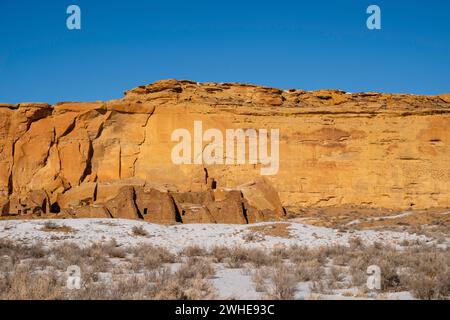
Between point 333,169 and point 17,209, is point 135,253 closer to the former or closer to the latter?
point 17,209

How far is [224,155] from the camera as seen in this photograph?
1134 inches

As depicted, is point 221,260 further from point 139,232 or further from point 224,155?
point 224,155

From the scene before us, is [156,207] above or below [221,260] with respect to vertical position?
above

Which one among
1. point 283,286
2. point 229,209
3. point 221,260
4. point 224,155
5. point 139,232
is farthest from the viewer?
point 224,155

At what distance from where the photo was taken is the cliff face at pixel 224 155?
28.2m

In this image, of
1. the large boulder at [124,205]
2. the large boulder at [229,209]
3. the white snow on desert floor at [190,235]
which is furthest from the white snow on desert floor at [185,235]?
the large boulder at [124,205]

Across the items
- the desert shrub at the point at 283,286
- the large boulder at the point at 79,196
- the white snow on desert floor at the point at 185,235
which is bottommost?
the white snow on desert floor at the point at 185,235

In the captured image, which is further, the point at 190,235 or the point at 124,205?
the point at 124,205

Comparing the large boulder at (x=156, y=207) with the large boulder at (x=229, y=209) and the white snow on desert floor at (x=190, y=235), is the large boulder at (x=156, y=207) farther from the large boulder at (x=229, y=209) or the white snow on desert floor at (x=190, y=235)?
the large boulder at (x=229, y=209)

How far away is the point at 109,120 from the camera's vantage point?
2886cm

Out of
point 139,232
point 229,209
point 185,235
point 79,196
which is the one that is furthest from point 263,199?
point 79,196

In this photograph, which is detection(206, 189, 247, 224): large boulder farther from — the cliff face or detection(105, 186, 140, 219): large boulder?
the cliff face

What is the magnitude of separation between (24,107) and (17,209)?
6828mm
